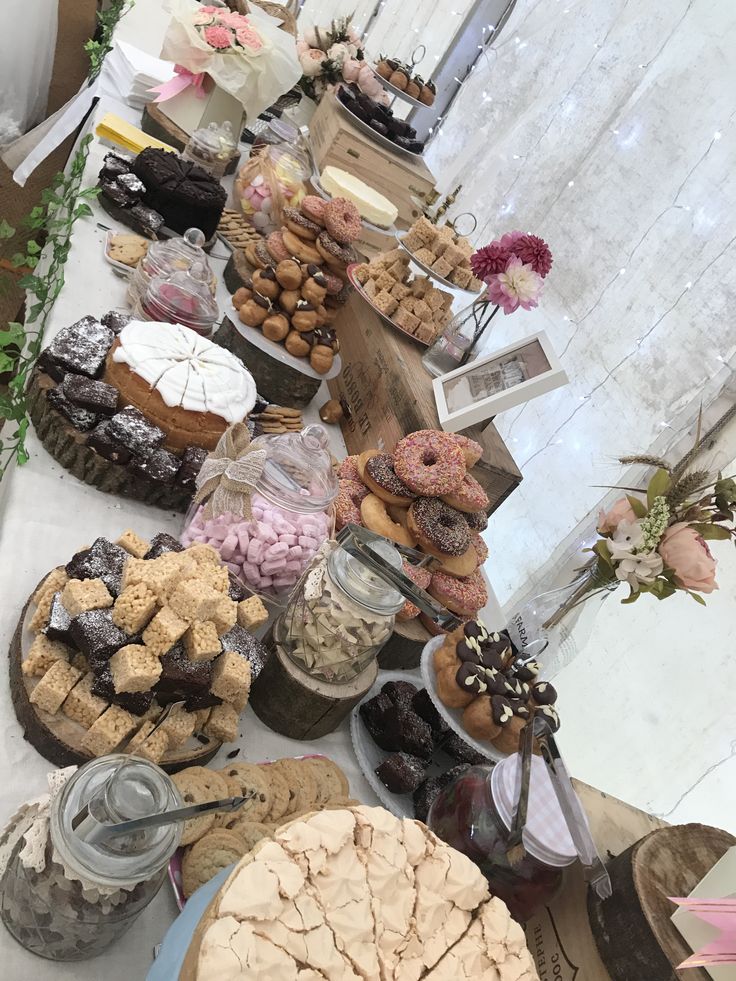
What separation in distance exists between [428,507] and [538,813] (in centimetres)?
84

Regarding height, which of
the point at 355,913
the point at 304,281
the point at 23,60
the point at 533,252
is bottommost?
the point at 23,60

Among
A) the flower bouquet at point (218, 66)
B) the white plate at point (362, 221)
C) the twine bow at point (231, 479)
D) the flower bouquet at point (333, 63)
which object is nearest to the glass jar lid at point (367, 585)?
the twine bow at point (231, 479)

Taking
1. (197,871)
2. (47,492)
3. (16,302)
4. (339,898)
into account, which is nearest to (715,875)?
(339,898)

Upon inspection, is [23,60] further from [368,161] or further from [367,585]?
[367,585]

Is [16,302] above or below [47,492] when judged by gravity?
below

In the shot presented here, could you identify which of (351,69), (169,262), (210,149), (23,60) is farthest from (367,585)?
(23,60)

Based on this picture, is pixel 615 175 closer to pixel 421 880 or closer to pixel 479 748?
pixel 479 748

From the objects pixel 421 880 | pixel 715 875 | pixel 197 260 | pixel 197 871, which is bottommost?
pixel 197 871

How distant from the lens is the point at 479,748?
149cm

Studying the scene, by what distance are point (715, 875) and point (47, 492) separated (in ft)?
4.66

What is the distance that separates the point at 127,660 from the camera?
1.08 metres

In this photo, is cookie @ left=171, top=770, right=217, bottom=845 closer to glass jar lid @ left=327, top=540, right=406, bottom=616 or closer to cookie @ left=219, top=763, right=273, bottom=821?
cookie @ left=219, top=763, right=273, bottom=821

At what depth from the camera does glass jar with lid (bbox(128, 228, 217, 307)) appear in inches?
82.0

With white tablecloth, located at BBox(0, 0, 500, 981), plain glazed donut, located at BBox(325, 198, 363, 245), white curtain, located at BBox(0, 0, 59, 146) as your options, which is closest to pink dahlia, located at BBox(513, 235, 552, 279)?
plain glazed donut, located at BBox(325, 198, 363, 245)
